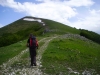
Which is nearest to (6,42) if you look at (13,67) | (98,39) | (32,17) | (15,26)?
(98,39)

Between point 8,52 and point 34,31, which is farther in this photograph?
point 34,31

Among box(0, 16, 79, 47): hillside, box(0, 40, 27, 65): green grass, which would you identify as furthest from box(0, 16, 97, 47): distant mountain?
box(0, 40, 27, 65): green grass

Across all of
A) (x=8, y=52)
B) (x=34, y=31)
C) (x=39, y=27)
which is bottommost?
(x=8, y=52)

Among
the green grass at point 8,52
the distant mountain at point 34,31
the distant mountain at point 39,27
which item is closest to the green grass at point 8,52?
the green grass at point 8,52

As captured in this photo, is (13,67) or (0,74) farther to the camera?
(13,67)

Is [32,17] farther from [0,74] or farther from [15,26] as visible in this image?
[0,74]

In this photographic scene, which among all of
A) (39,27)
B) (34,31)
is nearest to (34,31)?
(34,31)

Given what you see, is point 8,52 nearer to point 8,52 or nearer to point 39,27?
point 8,52

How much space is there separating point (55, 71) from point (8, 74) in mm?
4422

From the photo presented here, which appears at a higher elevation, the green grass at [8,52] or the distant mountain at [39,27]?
the distant mountain at [39,27]

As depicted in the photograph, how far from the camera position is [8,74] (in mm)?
18969

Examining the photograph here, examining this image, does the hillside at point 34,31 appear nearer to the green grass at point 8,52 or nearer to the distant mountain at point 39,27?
the distant mountain at point 39,27

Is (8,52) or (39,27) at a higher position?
(39,27)

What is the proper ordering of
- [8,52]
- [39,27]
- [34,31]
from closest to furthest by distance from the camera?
[8,52], [34,31], [39,27]
